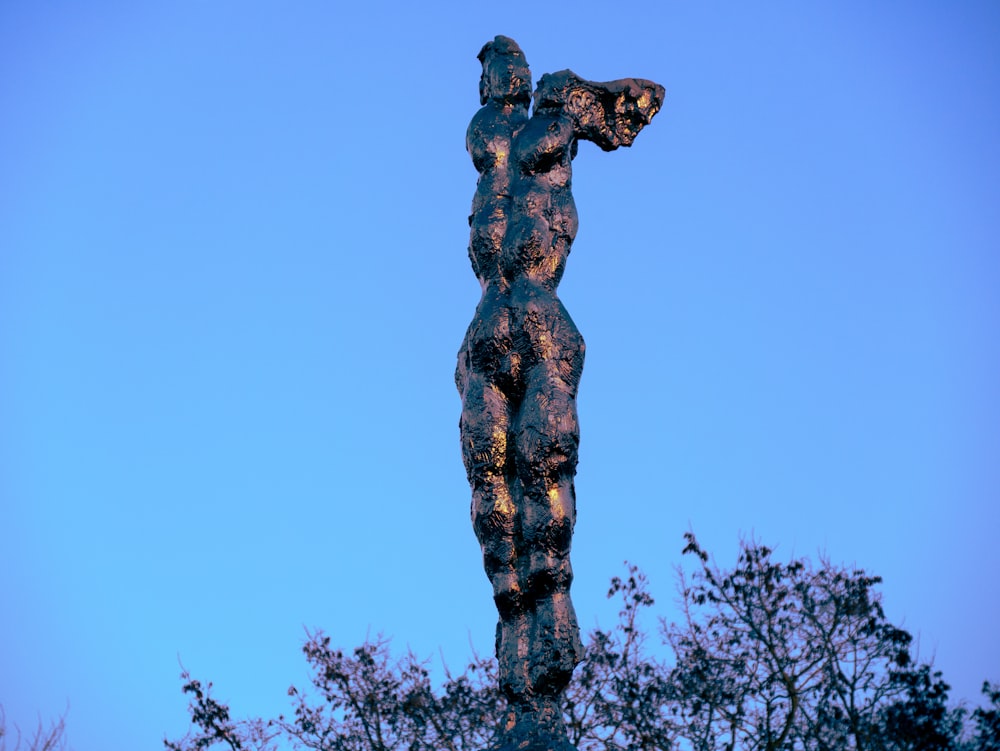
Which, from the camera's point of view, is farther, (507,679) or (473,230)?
(473,230)

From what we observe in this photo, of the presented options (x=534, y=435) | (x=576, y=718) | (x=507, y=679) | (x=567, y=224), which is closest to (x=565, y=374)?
(x=534, y=435)

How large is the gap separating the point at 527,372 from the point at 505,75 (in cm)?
194

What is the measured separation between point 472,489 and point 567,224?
1562 millimetres

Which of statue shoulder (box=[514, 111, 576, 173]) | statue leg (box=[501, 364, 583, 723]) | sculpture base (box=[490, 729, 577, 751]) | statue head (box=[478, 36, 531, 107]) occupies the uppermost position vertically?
statue head (box=[478, 36, 531, 107])

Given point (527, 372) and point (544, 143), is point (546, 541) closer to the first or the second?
point (527, 372)

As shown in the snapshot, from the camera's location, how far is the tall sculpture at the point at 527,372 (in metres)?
6.49

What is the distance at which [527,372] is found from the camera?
692 cm

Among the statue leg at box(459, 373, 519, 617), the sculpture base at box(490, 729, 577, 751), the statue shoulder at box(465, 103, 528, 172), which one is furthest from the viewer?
the statue shoulder at box(465, 103, 528, 172)

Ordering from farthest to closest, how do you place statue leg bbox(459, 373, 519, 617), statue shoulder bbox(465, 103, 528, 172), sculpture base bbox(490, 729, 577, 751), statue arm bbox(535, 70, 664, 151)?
statue arm bbox(535, 70, 664, 151) → statue shoulder bbox(465, 103, 528, 172) → statue leg bbox(459, 373, 519, 617) → sculpture base bbox(490, 729, 577, 751)

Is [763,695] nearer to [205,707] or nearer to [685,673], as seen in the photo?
[685,673]

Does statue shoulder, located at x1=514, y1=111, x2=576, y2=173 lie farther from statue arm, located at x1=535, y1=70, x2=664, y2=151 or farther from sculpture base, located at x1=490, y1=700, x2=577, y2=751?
sculpture base, located at x1=490, y1=700, x2=577, y2=751

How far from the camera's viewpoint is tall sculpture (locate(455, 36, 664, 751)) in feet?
21.3

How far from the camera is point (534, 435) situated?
672cm

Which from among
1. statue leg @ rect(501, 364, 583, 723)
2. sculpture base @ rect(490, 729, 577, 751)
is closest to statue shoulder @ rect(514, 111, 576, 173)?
statue leg @ rect(501, 364, 583, 723)
